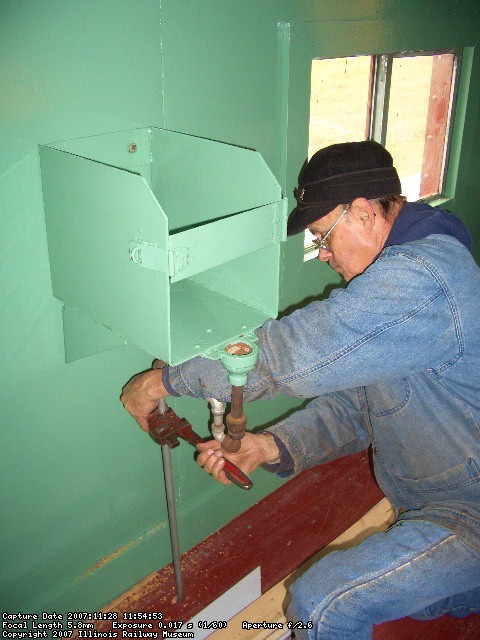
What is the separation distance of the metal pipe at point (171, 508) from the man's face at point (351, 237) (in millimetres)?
616

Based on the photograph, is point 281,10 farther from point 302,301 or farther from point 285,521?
point 285,521

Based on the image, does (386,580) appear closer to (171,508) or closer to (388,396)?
(388,396)

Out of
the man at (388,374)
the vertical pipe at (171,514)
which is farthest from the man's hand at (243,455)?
the vertical pipe at (171,514)

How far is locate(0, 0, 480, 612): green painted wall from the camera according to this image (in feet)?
3.86

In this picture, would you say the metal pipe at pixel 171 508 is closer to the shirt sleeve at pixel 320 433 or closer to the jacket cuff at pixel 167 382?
the jacket cuff at pixel 167 382

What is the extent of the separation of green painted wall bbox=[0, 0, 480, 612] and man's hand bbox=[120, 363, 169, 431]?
4.4 inches

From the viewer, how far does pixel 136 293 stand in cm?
111

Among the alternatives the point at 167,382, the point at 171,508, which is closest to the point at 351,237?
the point at 167,382

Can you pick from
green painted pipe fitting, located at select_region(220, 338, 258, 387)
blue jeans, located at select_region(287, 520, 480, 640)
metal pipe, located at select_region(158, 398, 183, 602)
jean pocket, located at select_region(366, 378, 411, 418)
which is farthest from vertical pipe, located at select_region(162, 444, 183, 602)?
jean pocket, located at select_region(366, 378, 411, 418)

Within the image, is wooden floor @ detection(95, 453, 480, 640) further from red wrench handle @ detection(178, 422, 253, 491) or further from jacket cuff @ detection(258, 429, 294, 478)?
red wrench handle @ detection(178, 422, 253, 491)

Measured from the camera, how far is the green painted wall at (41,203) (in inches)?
46.4

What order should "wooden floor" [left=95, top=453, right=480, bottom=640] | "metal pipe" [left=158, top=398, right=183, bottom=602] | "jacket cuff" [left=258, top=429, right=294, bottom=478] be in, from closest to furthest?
1. "metal pipe" [left=158, top=398, right=183, bottom=602]
2. "jacket cuff" [left=258, top=429, right=294, bottom=478]
3. "wooden floor" [left=95, top=453, right=480, bottom=640]

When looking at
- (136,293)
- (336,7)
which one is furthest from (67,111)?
(336,7)

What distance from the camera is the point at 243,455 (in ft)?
5.20
